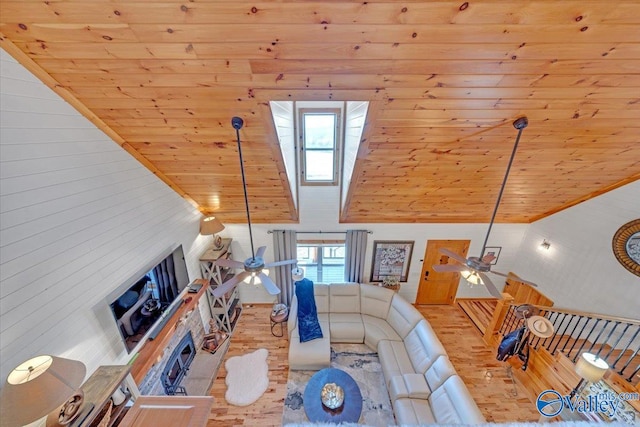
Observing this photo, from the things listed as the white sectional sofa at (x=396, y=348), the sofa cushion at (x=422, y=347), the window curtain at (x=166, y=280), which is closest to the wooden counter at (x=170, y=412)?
the window curtain at (x=166, y=280)

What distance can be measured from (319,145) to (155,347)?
3.69 metres

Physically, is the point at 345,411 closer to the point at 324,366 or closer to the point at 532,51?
the point at 324,366

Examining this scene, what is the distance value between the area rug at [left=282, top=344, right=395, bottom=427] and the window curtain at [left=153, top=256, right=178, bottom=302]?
236cm

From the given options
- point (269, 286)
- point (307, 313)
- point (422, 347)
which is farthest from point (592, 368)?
point (307, 313)

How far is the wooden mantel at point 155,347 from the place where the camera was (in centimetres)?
275

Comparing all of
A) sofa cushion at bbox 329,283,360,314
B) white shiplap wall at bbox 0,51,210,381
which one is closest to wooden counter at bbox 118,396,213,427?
white shiplap wall at bbox 0,51,210,381

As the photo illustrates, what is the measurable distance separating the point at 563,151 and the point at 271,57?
3727mm

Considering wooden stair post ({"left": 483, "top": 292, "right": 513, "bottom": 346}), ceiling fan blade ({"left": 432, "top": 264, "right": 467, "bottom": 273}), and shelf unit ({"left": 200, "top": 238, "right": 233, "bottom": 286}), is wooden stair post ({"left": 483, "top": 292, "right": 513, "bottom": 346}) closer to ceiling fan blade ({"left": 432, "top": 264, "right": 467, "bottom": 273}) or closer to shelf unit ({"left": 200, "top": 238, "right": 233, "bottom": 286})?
ceiling fan blade ({"left": 432, "top": 264, "right": 467, "bottom": 273})

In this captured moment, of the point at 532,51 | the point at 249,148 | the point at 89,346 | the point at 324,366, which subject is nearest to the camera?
the point at 532,51

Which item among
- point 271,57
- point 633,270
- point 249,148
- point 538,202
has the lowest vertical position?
point 633,270

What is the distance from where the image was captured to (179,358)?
152 inches

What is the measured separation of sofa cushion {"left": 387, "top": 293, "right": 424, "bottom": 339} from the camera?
14.3ft

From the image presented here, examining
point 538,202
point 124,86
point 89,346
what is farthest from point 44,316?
point 538,202

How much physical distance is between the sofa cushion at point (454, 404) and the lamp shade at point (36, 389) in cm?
368
